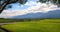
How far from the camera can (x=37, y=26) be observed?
3.85m

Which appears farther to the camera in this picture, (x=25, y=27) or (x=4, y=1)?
(x=4, y=1)

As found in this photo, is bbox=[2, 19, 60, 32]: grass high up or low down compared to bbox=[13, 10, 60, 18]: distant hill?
down

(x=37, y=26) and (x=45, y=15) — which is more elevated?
(x=45, y=15)

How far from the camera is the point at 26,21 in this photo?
3982 mm

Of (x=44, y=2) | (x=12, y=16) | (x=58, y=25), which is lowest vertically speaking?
(x=58, y=25)

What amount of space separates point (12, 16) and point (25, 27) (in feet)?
1.65

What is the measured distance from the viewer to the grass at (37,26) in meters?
3.78

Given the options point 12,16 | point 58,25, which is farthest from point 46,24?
point 12,16

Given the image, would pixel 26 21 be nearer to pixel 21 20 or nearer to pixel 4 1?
pixel 21 20

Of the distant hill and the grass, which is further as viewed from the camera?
the distant hill

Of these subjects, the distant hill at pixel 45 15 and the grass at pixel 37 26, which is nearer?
the grass at pixel 37 26

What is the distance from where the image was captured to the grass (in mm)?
3775

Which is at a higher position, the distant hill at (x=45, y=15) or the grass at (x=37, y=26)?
the distant hill at (x=45, y=15)

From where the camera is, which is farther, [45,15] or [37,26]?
[45,15]
